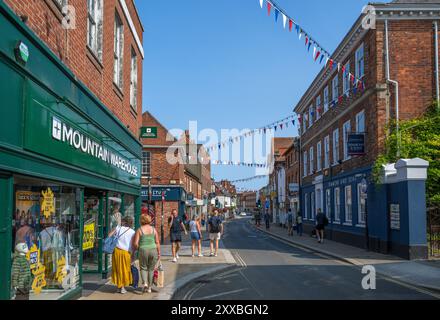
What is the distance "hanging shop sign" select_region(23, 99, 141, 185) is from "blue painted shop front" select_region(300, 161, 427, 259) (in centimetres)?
989

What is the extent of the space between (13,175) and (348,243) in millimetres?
20160

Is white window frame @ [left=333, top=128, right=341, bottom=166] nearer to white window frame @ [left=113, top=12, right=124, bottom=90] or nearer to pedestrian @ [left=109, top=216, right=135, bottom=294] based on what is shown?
white window frame @ [left=113, top=12, right=124, bottom=90]

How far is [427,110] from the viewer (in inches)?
765

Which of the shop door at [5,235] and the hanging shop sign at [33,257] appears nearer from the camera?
the shop door at [5,235]

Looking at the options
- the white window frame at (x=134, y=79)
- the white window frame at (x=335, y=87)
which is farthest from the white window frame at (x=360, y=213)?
the white window frame at (x=134, y=79)

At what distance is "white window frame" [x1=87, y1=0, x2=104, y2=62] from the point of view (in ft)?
32.9

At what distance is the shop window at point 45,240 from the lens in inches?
244

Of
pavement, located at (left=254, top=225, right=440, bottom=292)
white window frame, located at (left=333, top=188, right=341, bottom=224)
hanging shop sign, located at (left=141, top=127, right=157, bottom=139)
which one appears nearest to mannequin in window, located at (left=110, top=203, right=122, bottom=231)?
hanging shop sign, located at (left=141, top=127, right=157, bottom=139)

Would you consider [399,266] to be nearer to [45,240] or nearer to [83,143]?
[83,143]

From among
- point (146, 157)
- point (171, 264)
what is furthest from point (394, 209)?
point (146, 157)

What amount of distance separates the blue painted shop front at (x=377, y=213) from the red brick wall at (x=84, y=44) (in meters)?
9.77

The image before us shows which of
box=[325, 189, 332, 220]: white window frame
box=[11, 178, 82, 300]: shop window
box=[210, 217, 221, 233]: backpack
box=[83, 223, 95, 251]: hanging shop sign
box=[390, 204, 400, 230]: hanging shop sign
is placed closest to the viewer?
box=[11, 178, 82, 300]: shop window

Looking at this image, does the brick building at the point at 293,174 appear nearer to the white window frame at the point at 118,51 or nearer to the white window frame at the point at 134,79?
the white window frame at the point at 134,79
